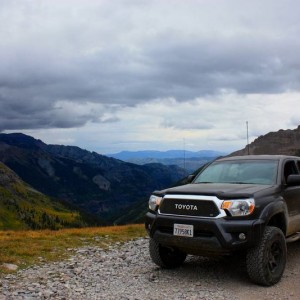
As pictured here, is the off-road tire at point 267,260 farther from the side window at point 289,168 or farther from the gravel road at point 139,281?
the side window at point 289,168

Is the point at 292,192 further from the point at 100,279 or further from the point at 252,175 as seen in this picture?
the point at 100,279

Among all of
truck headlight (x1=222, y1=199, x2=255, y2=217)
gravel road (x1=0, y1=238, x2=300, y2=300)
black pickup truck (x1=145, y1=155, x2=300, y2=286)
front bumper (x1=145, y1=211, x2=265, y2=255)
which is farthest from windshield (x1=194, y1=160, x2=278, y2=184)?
gravel road (x1=0, y1=238, x2=300, y2=300)

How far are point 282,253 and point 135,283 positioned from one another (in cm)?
311

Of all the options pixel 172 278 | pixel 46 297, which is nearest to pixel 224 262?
pixel 172 278

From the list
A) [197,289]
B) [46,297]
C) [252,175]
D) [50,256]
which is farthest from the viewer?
[50,256]

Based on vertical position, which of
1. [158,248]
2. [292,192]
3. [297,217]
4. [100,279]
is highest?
[292,192]

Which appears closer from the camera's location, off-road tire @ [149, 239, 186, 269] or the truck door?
off-road tire @ [149, 239, 186, 269]

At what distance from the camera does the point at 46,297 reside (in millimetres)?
7332

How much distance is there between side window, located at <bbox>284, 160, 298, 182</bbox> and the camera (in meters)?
9.71

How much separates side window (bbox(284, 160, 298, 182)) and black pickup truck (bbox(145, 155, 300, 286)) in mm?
336

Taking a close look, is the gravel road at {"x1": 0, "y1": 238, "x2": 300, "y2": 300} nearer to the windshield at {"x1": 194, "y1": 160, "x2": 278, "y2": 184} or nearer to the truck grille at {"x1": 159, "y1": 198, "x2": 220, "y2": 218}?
the truck grille at {"x1": 159, "y1": 198, "x2": 220, "y2": 218}

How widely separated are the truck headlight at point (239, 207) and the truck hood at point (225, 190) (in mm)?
104

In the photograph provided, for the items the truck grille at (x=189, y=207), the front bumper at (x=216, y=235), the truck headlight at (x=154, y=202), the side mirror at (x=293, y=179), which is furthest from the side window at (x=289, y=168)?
the truck headlight at (x=154, y=202)

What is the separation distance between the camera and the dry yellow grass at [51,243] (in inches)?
410
